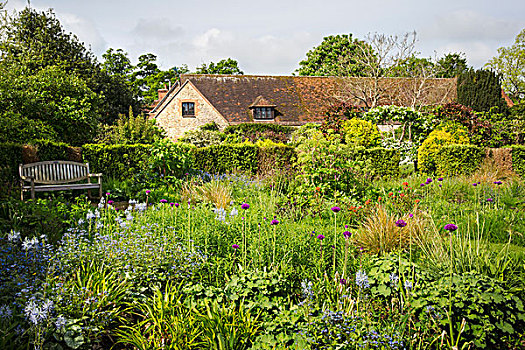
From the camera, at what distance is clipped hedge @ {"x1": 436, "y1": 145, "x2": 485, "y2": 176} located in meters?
11.9

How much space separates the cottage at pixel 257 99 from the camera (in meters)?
26.1

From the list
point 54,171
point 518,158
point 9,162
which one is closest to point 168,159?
point 54,171

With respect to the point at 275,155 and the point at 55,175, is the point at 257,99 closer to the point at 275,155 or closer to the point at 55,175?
the point at 275,155

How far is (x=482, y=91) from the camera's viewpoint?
1017 inches

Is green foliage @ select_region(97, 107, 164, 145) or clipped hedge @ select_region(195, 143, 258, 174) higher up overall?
green foliage @ select_region(97, 107, 164, 145)

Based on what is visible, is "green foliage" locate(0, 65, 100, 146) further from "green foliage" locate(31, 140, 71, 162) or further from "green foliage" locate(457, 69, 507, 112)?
"green foliage" locate(457, 69, 507, 112)

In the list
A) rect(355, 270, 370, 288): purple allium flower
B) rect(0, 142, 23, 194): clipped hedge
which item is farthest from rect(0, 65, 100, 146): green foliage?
rect(355, 270, 370, 288): purple allium flower

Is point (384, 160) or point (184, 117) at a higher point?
point (184, 117)

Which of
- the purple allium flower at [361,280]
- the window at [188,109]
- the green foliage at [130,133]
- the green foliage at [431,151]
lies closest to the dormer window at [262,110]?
the window at [188,109]

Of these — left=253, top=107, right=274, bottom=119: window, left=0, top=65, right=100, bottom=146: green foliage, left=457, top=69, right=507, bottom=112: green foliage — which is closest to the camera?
left=0, top=65, right=100, bottom=146: green foliage

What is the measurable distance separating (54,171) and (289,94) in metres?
21.6

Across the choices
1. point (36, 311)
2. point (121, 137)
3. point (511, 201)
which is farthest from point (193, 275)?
point (121, 137)

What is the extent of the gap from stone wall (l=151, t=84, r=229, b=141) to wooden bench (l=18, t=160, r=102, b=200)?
17.6 m

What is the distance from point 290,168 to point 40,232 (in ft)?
20.9
